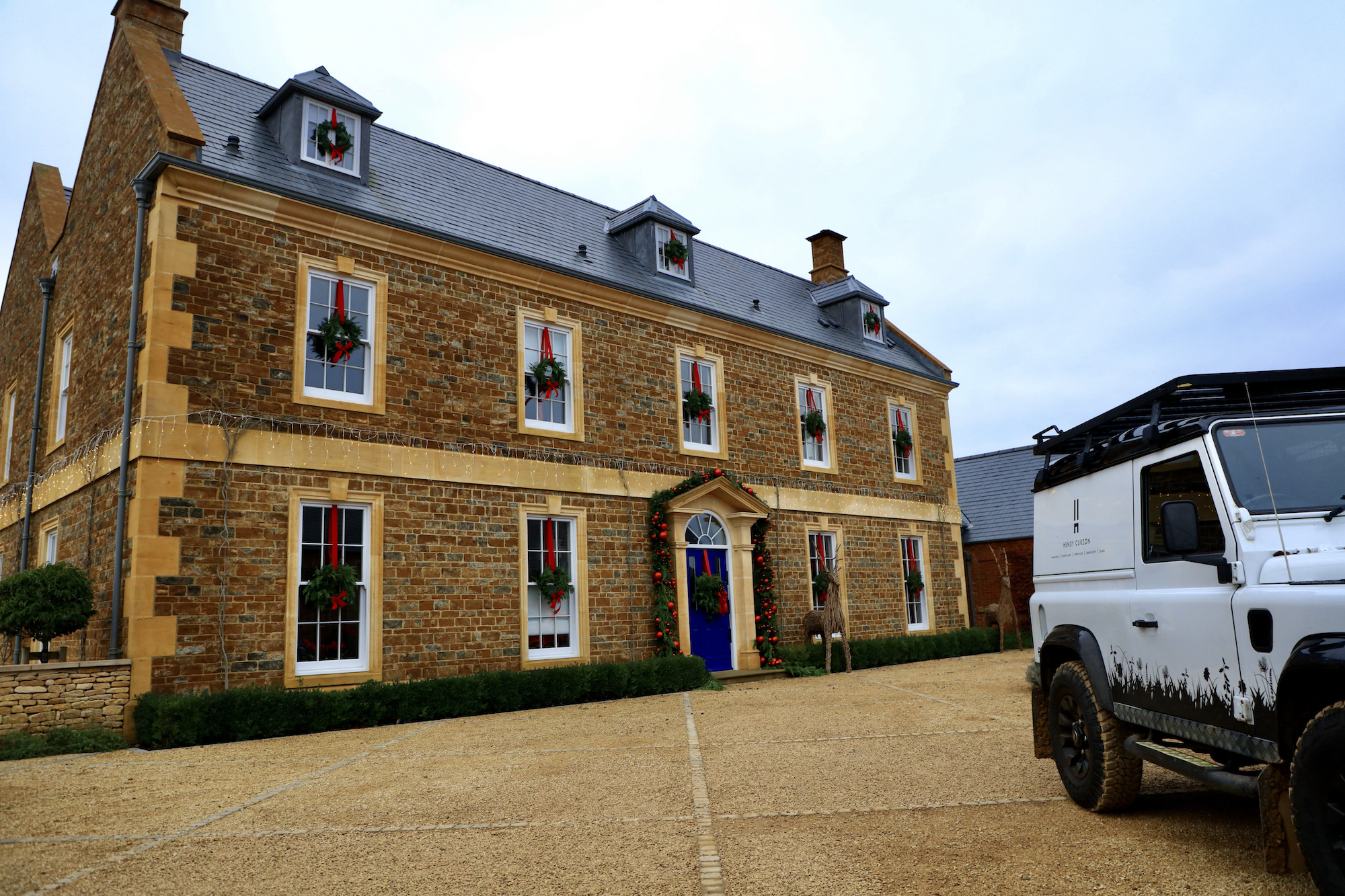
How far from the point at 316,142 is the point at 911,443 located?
Answer: 47.6ft

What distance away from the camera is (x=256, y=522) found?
11.0m

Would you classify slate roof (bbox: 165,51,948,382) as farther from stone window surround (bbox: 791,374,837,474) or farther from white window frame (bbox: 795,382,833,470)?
white window frame (bbox: 795,382,833,470)

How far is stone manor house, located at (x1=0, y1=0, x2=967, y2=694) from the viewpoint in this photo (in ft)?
35.5

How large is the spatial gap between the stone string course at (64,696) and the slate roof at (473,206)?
6045 mm

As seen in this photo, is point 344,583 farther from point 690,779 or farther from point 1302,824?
point 1302,824

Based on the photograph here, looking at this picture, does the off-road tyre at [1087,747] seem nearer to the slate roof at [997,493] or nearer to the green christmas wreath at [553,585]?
the green christmas wreath at [553,585]

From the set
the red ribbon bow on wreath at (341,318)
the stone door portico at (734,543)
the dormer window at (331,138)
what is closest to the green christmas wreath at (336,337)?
the red ribbon bow on wreath at (341,318)

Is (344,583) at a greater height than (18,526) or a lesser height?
lesser

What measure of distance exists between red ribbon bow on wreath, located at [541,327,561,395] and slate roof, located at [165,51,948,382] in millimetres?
1068

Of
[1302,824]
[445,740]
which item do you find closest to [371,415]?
[445,740]

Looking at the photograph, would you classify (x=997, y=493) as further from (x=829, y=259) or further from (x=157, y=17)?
(x=157, y=17)

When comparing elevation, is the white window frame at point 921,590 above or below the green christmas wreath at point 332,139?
below

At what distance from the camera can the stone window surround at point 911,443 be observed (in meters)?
20.9

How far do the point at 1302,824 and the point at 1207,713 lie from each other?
0.87 m
